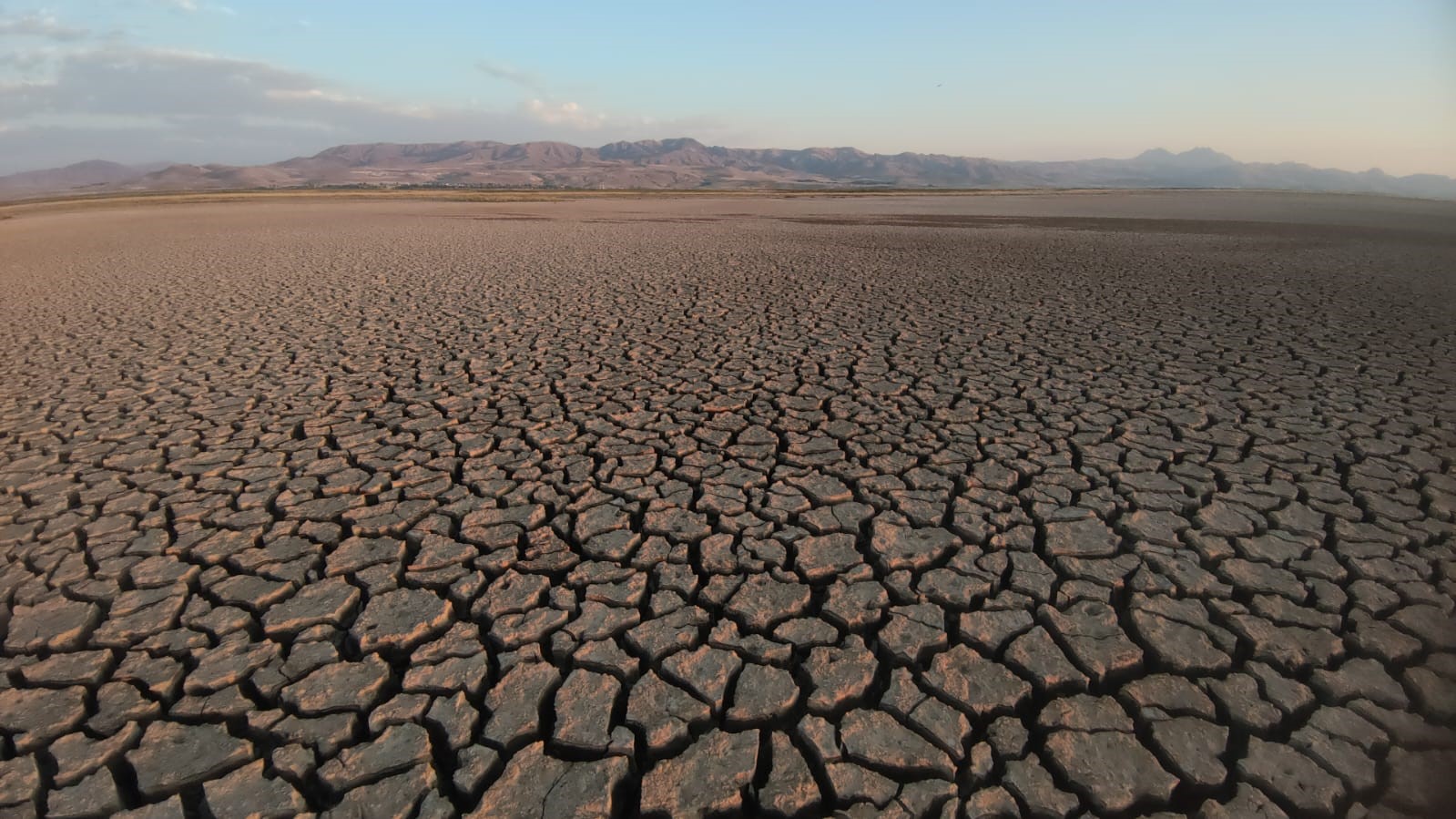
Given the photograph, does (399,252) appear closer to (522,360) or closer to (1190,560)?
(522,360)

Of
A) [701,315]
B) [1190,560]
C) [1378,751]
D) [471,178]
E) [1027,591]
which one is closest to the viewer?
[1378,751]

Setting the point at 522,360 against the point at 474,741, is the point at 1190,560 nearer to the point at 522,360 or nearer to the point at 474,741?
the point at 474,741

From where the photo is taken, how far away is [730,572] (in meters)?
2.51

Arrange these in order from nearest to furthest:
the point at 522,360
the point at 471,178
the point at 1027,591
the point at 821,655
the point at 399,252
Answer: the point at 821,655 < the point at 1027,591 < the point at 522,360 < the point at 399,252 < the point at 471,178

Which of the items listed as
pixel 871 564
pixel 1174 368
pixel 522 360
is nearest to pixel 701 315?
pixel 522 360

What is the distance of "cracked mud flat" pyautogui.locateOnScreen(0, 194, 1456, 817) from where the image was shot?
169 centimetres

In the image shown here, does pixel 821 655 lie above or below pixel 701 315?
below

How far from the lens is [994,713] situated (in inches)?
72.9

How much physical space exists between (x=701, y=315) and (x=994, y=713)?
5.28 m

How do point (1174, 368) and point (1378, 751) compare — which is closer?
point (1378, 751)

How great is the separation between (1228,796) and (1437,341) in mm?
6365

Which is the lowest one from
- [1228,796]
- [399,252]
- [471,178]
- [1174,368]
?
[1228,796]

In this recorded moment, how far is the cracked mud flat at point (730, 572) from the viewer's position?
1.69 metres

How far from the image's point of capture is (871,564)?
254cm
